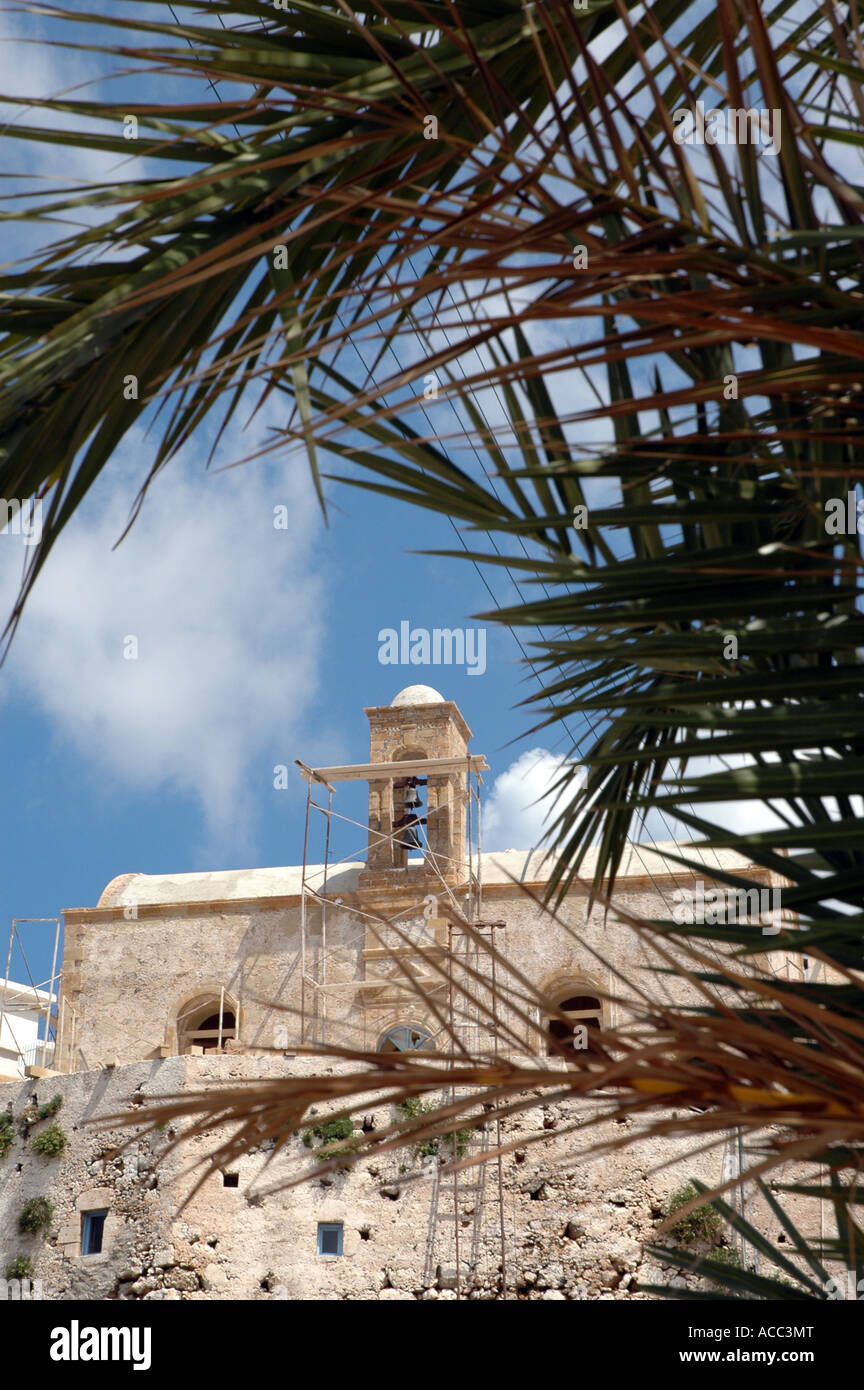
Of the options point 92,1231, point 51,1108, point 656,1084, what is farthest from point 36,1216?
point 656,1084

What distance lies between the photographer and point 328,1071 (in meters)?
14.5

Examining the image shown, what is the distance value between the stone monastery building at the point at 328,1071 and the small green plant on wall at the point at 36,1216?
0.18ft

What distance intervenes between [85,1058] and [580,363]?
1952 centimetres

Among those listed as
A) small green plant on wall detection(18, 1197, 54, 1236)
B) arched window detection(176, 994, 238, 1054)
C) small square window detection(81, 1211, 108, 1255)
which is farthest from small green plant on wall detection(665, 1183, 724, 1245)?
small green plant on wall detection(18, 1197, 54, 1236)

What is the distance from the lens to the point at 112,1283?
15.2m

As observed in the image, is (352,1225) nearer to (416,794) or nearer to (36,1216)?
(36,1216)

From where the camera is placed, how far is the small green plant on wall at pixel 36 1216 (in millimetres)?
15805

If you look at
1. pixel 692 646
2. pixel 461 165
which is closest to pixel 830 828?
pixel 692 646

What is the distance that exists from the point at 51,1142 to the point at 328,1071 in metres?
4.11

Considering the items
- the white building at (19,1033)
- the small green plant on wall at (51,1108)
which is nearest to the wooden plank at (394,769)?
the small green plant on wall at (51,1108)

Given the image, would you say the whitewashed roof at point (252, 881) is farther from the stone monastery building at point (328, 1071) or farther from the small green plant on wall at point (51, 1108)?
the small green plant on wall at point (51, 1108)

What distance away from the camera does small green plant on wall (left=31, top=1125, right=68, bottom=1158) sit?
16.2 m

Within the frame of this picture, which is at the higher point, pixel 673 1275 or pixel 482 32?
pixel 482 32
